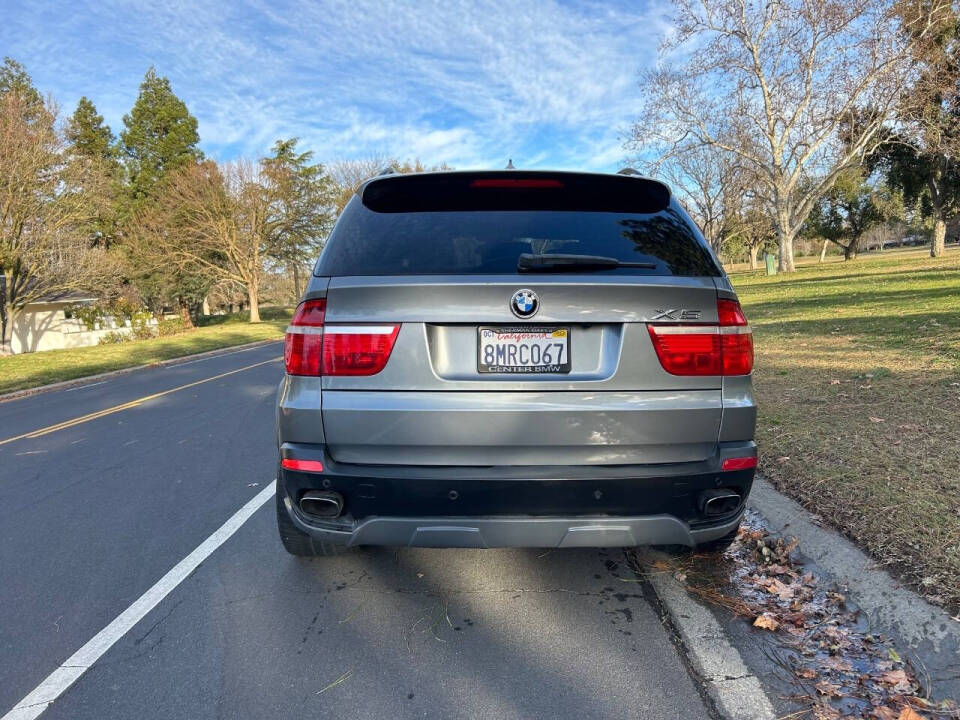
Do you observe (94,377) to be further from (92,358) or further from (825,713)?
(825,713)

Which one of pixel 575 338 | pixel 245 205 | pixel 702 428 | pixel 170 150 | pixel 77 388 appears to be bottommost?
pixel 77 388

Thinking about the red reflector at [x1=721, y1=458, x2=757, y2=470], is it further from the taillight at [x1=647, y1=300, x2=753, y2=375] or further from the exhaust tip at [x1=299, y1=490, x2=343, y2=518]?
the exhaust tip at [x1=299, y1=490, x2=343, y2=518]

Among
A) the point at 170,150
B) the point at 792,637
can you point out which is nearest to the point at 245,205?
the point at 170,150

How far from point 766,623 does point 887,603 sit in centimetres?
53

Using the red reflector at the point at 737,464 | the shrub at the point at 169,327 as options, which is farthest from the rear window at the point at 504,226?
the shrub at the point at 169,327

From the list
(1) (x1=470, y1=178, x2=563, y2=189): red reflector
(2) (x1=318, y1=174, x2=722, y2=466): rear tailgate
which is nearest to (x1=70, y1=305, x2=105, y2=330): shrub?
(1) (x1=470, y1=178, x2=563, y2=189): red reflector

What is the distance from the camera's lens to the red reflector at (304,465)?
7.97 feet

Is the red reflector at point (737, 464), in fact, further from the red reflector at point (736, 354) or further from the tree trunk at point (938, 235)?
the tree trunk at point (938, 235)

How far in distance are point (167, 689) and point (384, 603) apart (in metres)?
0.97

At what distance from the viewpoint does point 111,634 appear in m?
2.76

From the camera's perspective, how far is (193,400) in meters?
9.34

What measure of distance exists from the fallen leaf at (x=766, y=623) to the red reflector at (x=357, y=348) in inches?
78.3

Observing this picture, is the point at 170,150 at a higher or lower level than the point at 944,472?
higher

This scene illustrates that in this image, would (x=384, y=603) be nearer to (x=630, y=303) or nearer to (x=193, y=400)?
(x=630, y=303)
